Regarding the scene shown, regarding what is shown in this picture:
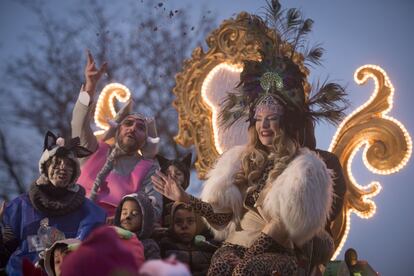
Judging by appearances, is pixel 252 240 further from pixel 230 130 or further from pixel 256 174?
pixel 230 130

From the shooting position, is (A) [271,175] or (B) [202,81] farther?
(B) [202,81]

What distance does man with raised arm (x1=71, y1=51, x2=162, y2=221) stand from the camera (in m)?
4.55

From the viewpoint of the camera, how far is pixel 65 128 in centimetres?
725

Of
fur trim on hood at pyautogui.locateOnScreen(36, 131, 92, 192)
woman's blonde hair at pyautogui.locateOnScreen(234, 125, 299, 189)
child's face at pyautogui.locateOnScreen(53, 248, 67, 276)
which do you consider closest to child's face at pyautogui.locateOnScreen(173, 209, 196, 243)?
woman's blonde hair at pyautogui.locateOnScreen(234, 125, 299, 189)

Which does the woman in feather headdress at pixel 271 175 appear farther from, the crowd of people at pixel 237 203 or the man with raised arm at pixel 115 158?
the man with raised arm at pixel 115 158

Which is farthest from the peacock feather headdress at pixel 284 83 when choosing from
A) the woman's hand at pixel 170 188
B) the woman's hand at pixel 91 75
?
the woman's hand at pixel 91 75

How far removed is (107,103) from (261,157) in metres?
1.86

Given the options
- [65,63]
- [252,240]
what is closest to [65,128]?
[65,63]

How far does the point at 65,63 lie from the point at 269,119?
13.9 ft

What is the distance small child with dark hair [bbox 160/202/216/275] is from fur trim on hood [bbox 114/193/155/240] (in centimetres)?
16

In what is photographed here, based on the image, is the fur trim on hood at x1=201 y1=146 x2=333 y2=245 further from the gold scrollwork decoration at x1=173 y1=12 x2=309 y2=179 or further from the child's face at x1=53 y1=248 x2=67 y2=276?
the gold scrollwork decoration at x1=173 y1=12 x2=309 y2=179

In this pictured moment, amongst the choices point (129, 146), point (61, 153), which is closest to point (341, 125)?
point (129, 146)

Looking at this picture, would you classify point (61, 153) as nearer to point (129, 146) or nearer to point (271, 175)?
point (129, 146)

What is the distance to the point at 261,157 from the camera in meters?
3.82
